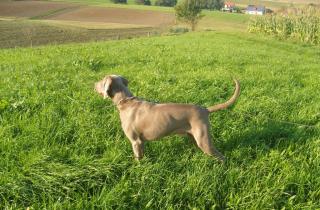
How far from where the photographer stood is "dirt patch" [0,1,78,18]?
6384 centimetres

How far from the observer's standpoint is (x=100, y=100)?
5.99 metres

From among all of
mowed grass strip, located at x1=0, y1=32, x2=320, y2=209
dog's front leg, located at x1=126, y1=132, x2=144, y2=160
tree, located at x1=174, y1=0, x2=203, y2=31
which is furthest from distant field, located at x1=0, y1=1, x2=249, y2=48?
dog's front leg, located at x1=126, y1=132, x2=144, y2=160

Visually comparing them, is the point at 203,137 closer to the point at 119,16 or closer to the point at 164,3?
the point at 119,16

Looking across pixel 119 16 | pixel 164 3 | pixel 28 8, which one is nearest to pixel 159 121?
pixel 119 16

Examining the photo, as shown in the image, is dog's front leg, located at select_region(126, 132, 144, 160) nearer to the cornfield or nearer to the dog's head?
the dog's head

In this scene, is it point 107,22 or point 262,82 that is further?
point 107,22

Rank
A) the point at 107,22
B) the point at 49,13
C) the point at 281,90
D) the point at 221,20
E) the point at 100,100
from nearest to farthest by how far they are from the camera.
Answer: the point at 100,100, the point at 281,90, the point at 107,22, the point at 49,13, the point at 221,20

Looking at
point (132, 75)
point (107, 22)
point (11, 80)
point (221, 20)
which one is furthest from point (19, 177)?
point (221, 20)

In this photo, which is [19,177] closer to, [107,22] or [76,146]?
[76,146]

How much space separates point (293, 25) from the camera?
2681cm

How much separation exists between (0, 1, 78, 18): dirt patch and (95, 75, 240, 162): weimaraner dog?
63.7m

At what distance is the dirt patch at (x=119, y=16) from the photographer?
2640 inches

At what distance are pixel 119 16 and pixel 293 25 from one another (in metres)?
50.6

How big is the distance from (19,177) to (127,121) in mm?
1378
